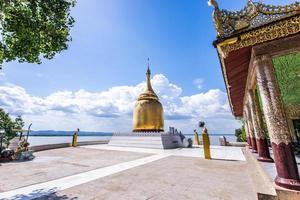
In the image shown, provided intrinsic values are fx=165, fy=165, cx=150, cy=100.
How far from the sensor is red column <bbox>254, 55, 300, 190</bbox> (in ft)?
9.78

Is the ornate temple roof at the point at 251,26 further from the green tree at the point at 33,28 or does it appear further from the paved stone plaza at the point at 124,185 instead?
the green tree at the point at 33,28

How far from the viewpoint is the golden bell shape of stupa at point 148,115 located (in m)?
20.6

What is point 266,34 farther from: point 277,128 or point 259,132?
point 259,132

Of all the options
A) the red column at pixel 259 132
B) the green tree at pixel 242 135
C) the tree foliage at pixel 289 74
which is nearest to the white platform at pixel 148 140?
the green tree at pixel 242 135

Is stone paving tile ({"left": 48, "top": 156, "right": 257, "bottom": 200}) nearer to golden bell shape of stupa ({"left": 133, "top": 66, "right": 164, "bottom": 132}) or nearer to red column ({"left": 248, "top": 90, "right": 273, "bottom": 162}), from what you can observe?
red column ({"left": 248, "top": 90, "right": 273, "bottom": 162})

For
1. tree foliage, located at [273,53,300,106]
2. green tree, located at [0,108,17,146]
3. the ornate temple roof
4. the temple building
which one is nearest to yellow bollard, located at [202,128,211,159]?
tree foliage, located at [273,53,300,106]

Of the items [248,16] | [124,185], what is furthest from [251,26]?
[124,185]

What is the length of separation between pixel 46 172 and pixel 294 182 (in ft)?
24.6

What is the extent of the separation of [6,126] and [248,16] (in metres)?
13.9

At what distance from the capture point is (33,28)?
513 cm

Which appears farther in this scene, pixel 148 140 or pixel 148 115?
pixel 148 115

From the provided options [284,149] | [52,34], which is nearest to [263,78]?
[284,149]

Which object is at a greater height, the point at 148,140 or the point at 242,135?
the point at 242,135

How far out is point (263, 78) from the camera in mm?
3518
